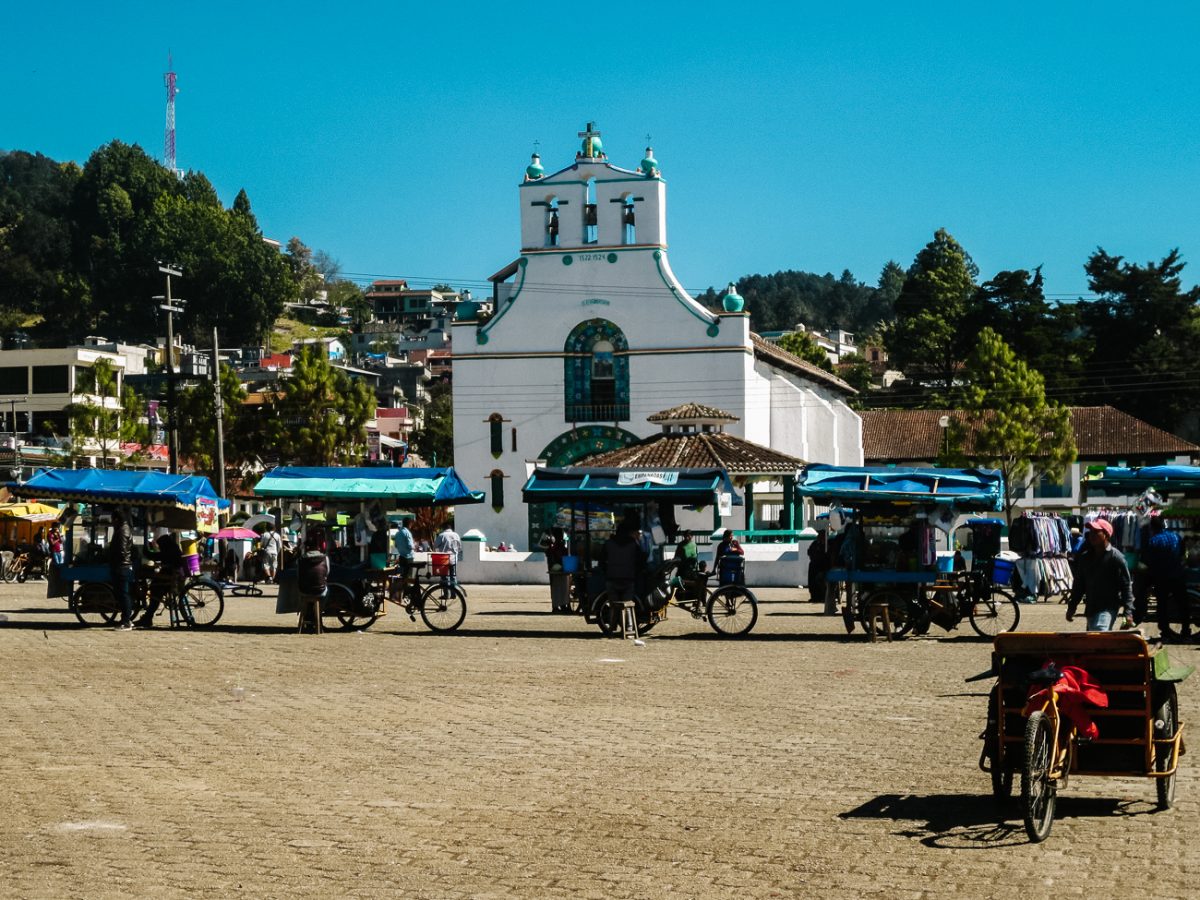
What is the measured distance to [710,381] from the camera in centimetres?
5581

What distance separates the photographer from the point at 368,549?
84.8ft

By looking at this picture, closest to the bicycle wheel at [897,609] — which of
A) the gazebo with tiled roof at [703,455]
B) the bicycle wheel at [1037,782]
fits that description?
the bicycle wheel at [1037,782]

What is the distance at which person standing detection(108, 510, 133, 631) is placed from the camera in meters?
24.9

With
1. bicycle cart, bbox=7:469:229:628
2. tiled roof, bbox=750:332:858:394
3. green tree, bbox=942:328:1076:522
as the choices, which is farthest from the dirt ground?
green tree, bbox=942:328:1076:522

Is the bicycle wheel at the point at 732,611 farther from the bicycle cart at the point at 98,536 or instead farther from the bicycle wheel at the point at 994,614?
the bicycle cart at the point at 98,536

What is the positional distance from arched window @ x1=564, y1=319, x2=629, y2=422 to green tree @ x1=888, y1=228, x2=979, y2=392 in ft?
147

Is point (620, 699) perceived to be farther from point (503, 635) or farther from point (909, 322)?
point (909, 322)

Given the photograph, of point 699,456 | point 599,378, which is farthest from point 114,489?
point 599,378

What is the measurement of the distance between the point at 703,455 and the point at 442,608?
1641 cm

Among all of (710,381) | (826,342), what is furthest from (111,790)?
(826,342)

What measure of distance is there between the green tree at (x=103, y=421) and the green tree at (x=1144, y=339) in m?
51.1

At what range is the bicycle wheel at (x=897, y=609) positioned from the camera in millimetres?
22906

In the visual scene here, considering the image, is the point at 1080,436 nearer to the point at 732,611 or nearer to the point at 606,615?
the point at 732,611

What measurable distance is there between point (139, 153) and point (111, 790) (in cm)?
16793
